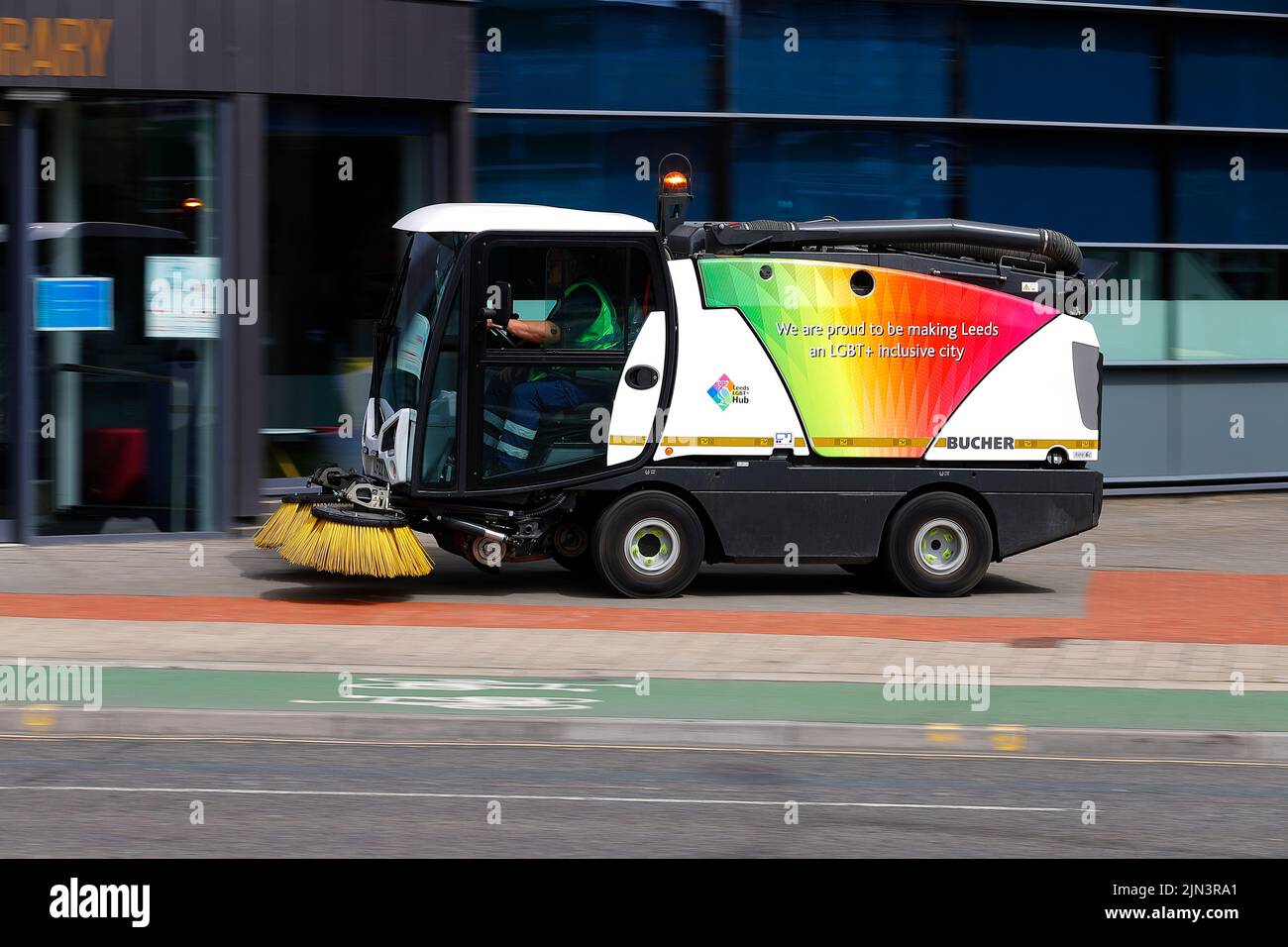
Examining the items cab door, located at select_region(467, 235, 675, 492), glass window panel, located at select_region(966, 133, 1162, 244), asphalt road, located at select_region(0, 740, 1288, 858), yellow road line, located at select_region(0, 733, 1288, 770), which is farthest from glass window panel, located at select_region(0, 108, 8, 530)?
glass window panel, located at select_region(966, 133, 1162, 244)

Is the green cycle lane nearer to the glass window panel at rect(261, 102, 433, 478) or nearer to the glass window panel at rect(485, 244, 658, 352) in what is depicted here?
the glass window panel at rect(485, 244, 658, 352)

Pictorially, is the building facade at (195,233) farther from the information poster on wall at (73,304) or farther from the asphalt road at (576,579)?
the asphalt road at (576,579)

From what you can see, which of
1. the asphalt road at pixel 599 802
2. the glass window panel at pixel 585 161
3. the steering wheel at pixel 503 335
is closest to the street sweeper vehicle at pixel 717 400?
the steering wheel at pixel 503 335

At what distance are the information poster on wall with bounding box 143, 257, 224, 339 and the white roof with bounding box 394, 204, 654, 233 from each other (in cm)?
312

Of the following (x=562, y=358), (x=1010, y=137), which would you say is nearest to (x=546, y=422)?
(x=562, y=358)

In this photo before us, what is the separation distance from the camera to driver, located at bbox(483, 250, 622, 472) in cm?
1183

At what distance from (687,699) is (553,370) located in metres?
3.69

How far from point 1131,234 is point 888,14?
11.9 feet

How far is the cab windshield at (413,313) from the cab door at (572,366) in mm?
395

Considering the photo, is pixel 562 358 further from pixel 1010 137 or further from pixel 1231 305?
pixel 1231 305

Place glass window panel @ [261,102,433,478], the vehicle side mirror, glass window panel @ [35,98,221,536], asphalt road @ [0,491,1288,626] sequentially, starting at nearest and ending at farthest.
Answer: the vehicle side mirror
asphalt road @ [0,491,1288,626]
glass window panel @ [35,98,221,536]
glass window panel @ [261,102,433,478]

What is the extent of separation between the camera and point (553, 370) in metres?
11.9

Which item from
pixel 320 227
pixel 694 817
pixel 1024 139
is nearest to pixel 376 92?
pixel 320 227

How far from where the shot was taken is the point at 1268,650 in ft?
34.6
